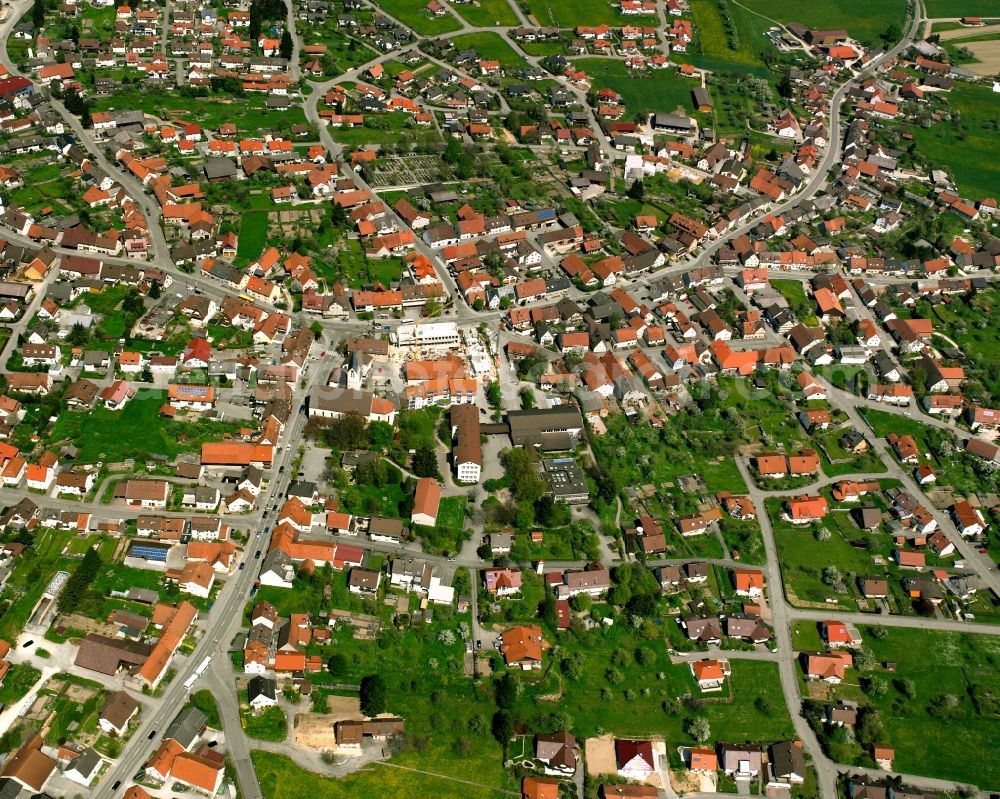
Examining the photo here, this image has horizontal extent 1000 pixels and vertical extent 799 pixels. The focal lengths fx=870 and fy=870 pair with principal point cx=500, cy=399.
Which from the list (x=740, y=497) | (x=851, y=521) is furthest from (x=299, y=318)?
(x=851, y=521)

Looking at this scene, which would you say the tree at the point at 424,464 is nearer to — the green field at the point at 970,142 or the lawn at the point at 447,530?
the lawn at the point at 447,530

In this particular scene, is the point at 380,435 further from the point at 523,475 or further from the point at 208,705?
the point at 208,705

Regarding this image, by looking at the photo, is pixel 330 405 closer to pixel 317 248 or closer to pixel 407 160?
pixel 317 248

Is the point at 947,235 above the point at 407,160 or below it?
below

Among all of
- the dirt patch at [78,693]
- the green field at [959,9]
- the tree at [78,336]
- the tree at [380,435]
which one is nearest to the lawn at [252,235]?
the tree at [78,336]

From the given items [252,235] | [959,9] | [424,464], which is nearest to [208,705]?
[424,464]

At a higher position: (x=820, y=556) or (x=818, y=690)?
(x=820, y=556)
